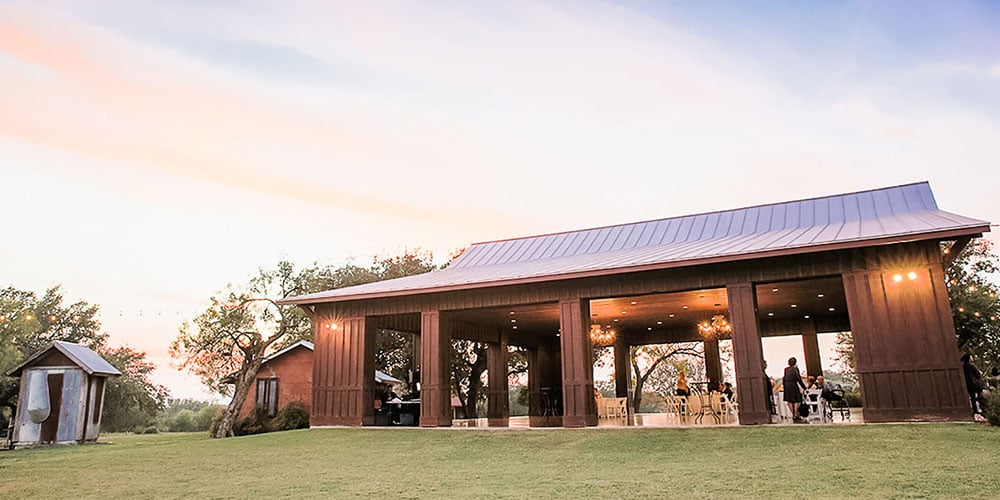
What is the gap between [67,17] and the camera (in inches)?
455

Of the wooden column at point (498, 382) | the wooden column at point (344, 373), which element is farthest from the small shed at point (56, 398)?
the wooden column at point (498, 382)

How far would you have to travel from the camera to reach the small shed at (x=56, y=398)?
15.9 m

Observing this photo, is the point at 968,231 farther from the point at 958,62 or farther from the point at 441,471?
the point at 441,471

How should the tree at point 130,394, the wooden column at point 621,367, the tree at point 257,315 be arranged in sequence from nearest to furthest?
1. the wooden column at point 621,367
2. the tree at point 257,315
3. the tree at point 130,394

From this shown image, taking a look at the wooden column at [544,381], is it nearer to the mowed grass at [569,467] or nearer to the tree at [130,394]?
the mowed grass at [569,467]

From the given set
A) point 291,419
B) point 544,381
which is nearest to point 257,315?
point 291,419

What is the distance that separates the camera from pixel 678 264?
11773mm

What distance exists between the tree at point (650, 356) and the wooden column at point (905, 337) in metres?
19.9

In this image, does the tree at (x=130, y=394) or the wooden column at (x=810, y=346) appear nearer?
the wooden column at (x=810, y=346)

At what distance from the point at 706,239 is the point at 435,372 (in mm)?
7464

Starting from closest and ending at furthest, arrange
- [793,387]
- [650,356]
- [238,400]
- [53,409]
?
[793,387] → [53,409] → [238,400] → [650,356]

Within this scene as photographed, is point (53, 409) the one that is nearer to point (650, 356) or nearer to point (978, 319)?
point (650, 356)

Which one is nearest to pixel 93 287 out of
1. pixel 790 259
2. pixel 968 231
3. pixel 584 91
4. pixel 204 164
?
pixel 204 164

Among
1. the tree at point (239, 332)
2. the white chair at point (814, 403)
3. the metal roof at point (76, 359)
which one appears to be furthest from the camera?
the tree at point (239, 332)
